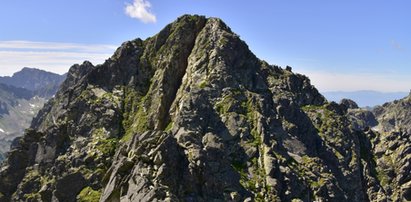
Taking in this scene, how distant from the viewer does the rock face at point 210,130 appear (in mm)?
127438

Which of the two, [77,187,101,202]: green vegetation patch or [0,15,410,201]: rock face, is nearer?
[0,15,410,201]: rock face

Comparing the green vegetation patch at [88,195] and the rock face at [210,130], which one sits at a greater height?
the rock face at [210,130]

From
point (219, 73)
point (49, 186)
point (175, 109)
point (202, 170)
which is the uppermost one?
point (219, 73)

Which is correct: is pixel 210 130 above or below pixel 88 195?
above

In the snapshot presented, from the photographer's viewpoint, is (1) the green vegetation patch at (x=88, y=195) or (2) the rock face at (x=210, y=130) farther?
(1) the green vegetation patch at (x=88, y=195)

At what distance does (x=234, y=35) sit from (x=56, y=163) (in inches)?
3131

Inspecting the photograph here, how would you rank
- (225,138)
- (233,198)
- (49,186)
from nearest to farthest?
(233,198), (225,138), (49,186)

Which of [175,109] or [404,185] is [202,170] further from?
[404,185]

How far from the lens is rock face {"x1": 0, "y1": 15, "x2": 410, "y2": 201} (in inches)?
5017

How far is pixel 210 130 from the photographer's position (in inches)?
5344

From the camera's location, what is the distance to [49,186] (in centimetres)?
14588

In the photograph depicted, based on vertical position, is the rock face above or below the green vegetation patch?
above

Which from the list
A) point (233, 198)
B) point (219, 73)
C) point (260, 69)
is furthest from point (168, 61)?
point (233, 198)

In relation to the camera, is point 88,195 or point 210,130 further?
point 88,195
